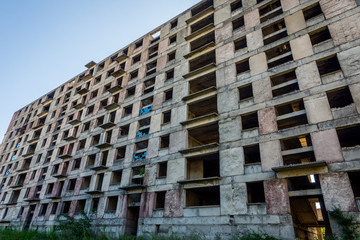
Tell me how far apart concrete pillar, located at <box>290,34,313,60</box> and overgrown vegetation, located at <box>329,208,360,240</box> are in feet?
34.6

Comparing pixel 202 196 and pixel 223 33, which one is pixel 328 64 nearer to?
pixel 223 33

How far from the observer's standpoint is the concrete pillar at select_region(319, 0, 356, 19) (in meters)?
16.0

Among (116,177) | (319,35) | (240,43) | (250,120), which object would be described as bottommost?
(116,177)

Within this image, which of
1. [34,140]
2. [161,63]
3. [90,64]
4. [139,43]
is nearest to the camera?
[161,63]

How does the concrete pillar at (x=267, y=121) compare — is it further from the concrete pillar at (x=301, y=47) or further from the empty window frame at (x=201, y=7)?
the empty window frame at (x=201, y=7)

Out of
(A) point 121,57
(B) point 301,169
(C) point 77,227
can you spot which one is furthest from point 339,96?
(A) point 121,57

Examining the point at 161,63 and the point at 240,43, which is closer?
the point at 240,43

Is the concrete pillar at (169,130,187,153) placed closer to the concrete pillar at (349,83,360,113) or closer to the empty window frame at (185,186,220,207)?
the empty window frame at (185,186,220,207)

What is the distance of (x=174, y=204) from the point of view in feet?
57.4

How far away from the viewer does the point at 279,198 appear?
44.0 ft

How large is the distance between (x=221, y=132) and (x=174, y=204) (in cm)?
666

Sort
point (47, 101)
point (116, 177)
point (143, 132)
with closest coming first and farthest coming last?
point (116, 177) < point (143, 132) < point (47, 101)

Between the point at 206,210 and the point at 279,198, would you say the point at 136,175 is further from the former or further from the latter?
the point at 279,198

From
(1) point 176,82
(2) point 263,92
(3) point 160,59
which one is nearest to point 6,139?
(3) point 160,59
